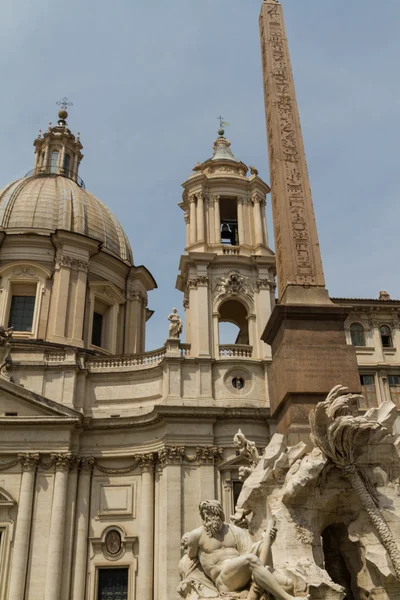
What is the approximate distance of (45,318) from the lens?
32781 mm

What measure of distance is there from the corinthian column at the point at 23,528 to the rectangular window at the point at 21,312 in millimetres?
9246

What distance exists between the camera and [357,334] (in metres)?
29.7

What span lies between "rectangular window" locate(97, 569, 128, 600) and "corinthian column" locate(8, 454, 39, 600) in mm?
2923

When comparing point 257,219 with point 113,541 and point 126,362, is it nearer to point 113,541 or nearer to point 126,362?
point 126,362

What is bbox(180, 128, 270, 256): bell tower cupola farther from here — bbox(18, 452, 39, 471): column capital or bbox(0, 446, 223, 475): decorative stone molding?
bbox(18, 452, 39, 471): column capital

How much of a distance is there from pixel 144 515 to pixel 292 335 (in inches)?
631

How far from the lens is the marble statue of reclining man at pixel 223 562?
8125mm

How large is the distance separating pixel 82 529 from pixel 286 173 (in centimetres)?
1733

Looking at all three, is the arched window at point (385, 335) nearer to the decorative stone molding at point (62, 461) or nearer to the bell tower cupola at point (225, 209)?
the bell tower cupola at point (225, 209)

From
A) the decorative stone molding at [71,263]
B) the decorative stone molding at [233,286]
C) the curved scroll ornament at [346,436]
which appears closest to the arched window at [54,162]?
the decorative stone molding at [71,263]

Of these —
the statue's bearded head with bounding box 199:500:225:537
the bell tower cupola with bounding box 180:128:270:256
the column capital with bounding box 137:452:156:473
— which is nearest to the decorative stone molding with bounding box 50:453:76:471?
the column capital with bounding box 137:452:156:473

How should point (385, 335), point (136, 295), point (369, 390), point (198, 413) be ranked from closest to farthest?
point (198, 413), point (369, 390), point (385, 335), point (136, 295)

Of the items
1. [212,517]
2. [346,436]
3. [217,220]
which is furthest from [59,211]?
[212,517]

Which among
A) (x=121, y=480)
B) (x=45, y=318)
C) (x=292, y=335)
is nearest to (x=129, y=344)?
(x=45, y=318)
